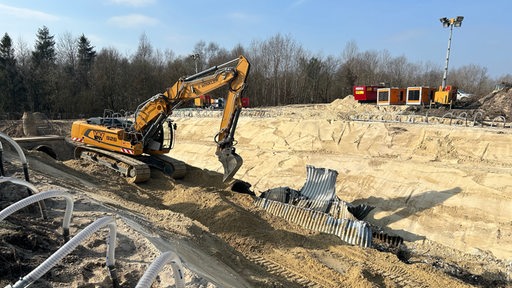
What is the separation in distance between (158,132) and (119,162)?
1.58 meters

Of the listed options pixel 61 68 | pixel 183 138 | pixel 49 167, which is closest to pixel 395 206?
pixel 49 167

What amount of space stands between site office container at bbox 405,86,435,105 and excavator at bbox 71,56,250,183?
17.5 meters

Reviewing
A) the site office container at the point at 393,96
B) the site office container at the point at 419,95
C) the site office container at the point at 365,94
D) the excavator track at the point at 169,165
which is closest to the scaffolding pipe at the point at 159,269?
the excavator track at the point at 169,165

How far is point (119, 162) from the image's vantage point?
39.3 ft

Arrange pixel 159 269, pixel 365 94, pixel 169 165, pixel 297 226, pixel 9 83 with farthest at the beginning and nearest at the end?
pixel 9 83, pixel 365 94, pixel 169 165, pixel 297 226, pixel 159 269

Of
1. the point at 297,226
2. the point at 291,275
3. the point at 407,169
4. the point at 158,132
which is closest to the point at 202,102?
the point at 158,132

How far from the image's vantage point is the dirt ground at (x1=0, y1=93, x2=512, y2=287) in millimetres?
4570

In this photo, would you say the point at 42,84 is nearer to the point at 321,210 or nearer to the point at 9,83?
the point at 9,83

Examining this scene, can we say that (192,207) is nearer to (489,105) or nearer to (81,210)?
(81,210)

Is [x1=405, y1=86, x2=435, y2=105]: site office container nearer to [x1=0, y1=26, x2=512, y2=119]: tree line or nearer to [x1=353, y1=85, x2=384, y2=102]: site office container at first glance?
[x1=353, y1=85, x2=384, y2=102]: site office container

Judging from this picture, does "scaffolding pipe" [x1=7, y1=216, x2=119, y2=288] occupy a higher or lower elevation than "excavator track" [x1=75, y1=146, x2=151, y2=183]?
higher

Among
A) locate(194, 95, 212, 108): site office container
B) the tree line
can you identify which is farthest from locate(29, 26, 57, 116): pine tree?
locate(194, 95, 212, 108): site office container

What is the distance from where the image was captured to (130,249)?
4.58 m

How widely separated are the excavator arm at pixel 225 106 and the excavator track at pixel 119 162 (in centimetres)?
87
